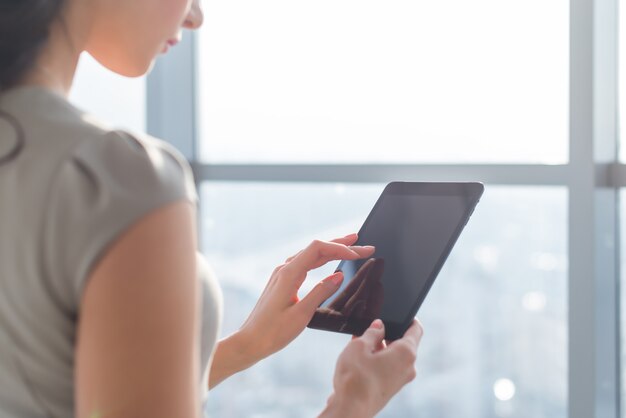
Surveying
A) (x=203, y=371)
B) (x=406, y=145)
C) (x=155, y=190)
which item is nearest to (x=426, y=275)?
(x=203, y=371)

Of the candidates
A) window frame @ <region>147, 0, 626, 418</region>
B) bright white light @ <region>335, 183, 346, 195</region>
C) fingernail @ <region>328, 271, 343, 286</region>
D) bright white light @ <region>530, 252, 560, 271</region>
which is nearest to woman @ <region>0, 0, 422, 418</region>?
fingernail @ <region>328, 271, 343, 286</region>

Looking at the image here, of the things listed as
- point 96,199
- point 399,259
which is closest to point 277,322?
point 399,259

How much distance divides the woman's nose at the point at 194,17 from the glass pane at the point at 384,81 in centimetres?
120

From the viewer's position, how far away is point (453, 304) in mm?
2055

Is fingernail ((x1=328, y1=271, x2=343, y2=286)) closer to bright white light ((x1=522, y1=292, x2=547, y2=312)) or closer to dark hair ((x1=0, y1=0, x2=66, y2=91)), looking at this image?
dark hair ((x1=0, y1=0, x2=66, y2=91))

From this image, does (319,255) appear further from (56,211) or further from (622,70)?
(622,70)

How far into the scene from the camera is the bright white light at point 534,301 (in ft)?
6.23

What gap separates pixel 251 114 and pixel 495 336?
0.99 metres

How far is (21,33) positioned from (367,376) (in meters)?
0.49

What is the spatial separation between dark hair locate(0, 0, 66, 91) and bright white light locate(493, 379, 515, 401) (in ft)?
5.23

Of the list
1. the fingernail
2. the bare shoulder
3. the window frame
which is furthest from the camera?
the window frame

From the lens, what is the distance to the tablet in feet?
3.42

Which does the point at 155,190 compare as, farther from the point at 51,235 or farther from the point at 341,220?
the point at 341,220

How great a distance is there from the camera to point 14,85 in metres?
0.66
